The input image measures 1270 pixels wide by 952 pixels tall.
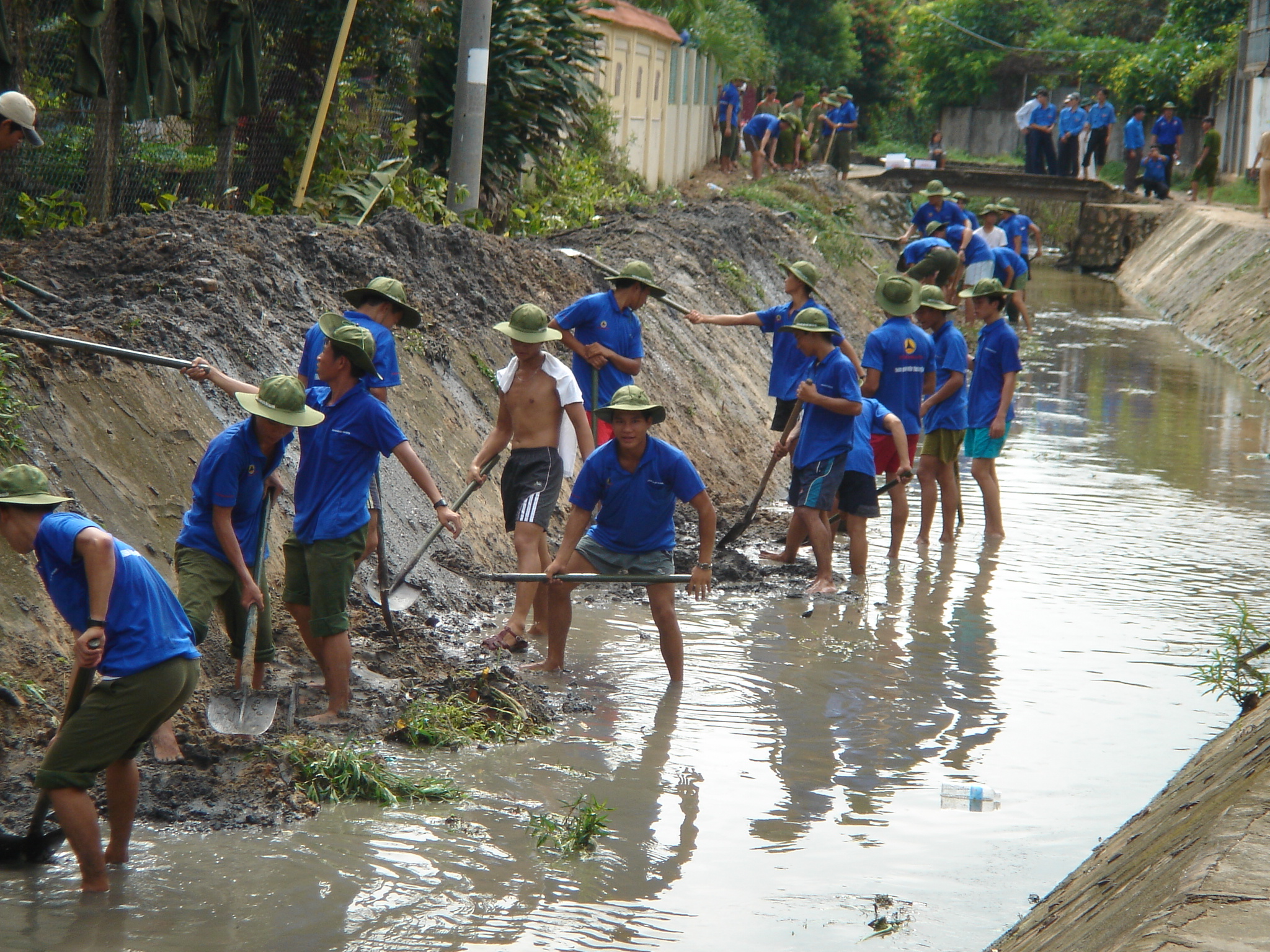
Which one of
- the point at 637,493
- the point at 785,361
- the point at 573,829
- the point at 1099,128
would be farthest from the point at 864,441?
the point at 1099,128

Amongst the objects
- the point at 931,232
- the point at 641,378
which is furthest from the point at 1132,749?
the point at 931,232

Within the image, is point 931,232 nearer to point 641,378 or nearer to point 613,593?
point 641,378

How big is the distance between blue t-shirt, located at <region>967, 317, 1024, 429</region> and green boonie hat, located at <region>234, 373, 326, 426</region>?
6346mm

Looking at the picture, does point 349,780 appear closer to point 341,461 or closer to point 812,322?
point 341,461

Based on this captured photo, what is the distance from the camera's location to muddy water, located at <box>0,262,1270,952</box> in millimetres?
4711

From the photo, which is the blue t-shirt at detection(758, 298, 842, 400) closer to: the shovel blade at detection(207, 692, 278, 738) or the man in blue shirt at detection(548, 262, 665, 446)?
the man in blue shirt at detection(548, 262, 665, 446)

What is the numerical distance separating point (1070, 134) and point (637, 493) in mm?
33787

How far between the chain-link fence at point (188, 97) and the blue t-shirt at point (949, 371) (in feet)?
20.1

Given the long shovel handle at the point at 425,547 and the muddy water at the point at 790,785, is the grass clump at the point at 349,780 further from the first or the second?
the long shovel handle at the point at 425,547

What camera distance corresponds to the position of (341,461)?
20.4ft

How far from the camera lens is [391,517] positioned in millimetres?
8266

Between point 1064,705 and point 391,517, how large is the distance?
398cm

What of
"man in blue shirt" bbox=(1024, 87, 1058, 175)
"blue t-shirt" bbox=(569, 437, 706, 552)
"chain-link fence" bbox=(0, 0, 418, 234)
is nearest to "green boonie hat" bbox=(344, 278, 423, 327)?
"blue t-shirt" bbox=(569, 437, 706, 552)

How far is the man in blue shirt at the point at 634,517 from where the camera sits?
22.1ft
